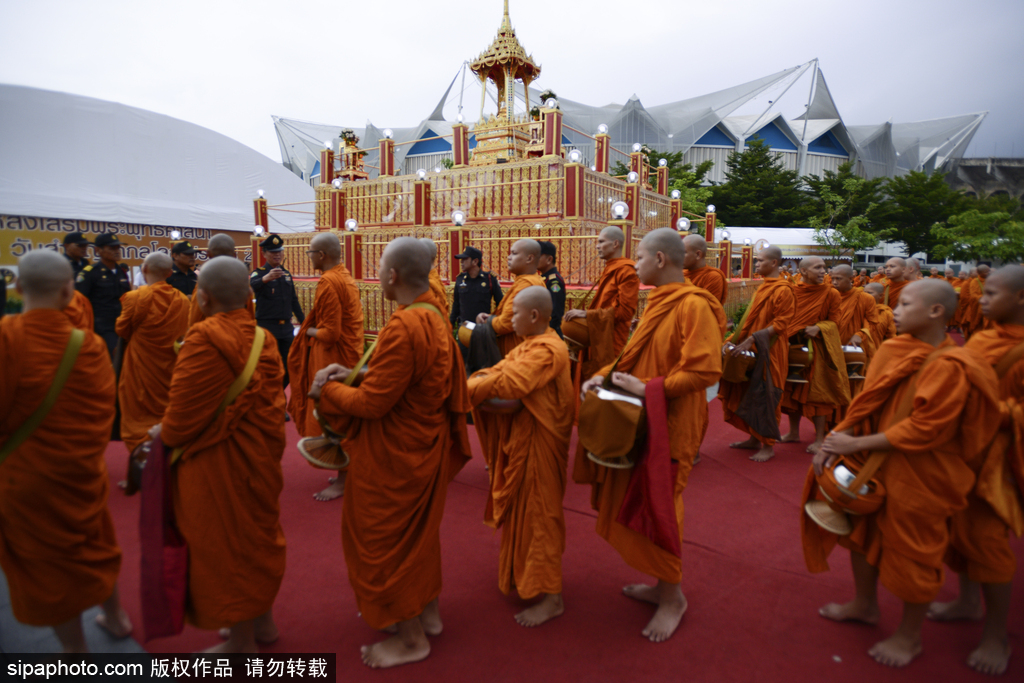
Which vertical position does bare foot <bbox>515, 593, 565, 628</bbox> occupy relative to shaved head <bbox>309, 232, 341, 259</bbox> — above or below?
below

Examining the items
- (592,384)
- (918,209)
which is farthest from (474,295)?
(918,209)

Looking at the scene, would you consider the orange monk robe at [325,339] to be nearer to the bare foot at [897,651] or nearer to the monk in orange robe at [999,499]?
the bare foot at [897,651]

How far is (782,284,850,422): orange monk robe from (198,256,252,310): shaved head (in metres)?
4.64

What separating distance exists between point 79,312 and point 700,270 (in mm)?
4530

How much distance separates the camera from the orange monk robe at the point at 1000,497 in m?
2.13

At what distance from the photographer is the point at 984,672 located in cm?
212

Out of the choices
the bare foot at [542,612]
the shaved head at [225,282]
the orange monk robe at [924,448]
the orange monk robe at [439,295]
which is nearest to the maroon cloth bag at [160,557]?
the shaved head at [225,282]

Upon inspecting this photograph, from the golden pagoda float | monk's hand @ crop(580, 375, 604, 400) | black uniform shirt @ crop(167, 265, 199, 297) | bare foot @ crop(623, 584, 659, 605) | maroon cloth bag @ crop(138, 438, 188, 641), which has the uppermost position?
the golden pagoda float

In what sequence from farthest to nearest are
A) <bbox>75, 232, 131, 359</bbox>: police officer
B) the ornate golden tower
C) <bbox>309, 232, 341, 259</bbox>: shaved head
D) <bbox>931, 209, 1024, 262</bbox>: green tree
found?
<bbox>931, 209, 1024, 262</bbox>: green tree < the ornate golden tower < <bbox>75, 232, 131, 359</bbox>: police officer < <bbox>309, 232, 341, 259</bbox>: shaved head

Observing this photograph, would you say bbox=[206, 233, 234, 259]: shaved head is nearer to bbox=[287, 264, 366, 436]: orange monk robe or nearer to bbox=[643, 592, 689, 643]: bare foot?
bbox=[287, 264, 366, 436]: orange monk robe

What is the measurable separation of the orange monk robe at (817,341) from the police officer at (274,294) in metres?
4.64

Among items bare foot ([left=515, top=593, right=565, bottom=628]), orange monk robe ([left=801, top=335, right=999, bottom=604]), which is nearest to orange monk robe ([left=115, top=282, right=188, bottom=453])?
bare foot ([left=515, top=593, right=565, bottom=628])

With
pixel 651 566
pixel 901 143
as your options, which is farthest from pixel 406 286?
pixel 901 143

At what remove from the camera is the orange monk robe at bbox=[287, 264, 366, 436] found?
4.02m
